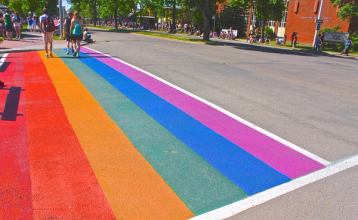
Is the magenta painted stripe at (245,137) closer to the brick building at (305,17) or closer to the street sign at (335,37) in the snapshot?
the street sign at (335,37)

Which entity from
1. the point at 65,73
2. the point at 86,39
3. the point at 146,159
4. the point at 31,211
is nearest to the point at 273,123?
the point at 146,159

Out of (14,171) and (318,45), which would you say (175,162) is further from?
(318,45)

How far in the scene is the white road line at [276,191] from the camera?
13.3 feet

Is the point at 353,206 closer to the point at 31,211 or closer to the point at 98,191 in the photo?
the point at 98,191

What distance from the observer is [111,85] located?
417 inches

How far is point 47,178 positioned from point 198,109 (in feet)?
14.0

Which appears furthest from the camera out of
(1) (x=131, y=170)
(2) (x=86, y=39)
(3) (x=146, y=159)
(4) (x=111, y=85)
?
(2) (x=86, y=39)

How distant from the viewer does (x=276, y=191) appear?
465 centimetres

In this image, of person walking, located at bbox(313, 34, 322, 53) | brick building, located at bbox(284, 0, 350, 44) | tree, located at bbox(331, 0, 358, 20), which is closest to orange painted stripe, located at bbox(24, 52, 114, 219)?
person walking, located at bbox(313, 34, 322, 53)

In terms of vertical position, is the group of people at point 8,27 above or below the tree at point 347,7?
below

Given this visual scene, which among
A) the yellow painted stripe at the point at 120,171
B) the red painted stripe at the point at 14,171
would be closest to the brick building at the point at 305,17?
the yellow painted stripe at the point at 120,171

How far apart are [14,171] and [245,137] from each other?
144 inches

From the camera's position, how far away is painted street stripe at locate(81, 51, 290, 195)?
4.97 m

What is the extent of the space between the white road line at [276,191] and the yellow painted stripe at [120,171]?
31cm
